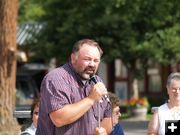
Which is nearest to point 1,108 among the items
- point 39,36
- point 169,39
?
point 169,39

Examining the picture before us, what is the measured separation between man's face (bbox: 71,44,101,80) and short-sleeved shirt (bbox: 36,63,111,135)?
10cm

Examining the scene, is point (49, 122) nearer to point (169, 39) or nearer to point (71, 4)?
point (169, 39)

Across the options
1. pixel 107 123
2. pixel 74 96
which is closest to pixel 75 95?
pixel 74 96

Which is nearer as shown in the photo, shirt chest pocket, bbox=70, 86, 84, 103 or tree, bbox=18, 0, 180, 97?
shirt chest pocket, bbox=70, 86, 84, 103

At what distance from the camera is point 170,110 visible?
626 centimetres

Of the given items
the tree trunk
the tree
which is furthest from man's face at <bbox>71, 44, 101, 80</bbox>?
the tree

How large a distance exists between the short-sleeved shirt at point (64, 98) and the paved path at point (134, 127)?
513 inches

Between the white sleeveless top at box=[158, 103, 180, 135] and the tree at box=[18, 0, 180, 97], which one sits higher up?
the tree at box=[18, 0, 180, 97]

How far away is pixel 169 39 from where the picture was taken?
23875mm

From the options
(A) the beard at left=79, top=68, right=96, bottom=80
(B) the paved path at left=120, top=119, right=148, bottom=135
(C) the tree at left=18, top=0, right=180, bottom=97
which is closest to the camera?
(A) the beard at left=79, top=68, right=96, bottom=80

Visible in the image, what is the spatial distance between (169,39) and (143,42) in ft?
3.51

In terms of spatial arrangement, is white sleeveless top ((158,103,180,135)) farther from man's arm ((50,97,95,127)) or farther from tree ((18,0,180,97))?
tree ((18,0,180,97))

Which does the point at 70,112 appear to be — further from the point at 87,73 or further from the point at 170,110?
the point at 170,110

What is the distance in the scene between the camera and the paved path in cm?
1844
